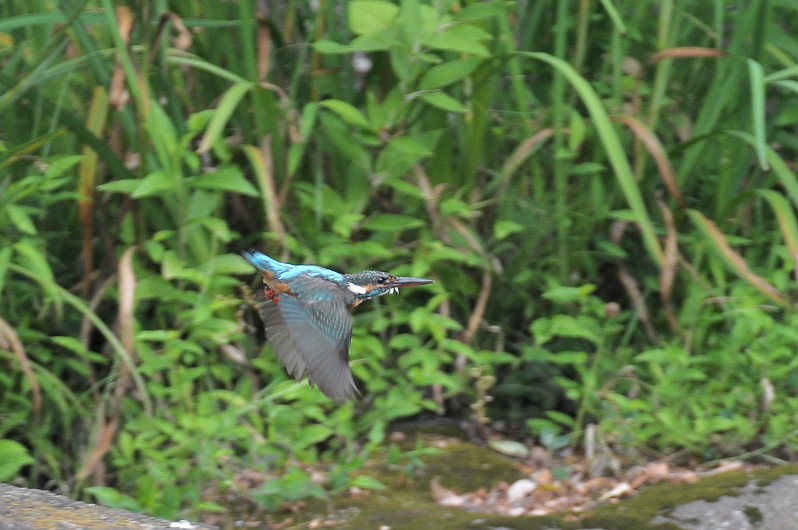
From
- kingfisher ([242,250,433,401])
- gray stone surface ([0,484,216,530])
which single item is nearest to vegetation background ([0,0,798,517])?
gray stone surface ([0,484,216,530])

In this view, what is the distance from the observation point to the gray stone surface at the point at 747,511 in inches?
94.7

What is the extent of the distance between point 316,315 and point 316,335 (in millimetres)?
43

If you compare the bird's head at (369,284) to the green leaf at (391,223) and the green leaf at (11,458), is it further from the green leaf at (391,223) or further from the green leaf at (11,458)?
the green leaf at (11,458)

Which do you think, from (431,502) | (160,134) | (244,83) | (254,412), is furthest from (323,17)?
(431,502)

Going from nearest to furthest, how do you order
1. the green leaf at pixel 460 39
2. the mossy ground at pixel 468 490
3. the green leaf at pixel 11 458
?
the green leaf at pixel 11 458 < the mossy ground at pixel 468 490 < the green leaf at pixel 460 39

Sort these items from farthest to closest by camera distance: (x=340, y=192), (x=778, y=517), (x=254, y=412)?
(x=340, y=192), (x=254, y=412), (x=778, y=517)

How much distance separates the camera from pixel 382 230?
2807 mm

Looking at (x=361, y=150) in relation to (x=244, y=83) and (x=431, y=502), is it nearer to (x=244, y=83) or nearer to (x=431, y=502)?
(x=244, y=83)

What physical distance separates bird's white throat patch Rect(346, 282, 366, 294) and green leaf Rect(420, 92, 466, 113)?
2.50 feet

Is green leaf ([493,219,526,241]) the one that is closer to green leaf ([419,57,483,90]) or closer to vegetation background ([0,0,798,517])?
vegetation background ([0,0,798,517])

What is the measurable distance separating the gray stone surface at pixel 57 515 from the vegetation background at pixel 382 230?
0.65ft

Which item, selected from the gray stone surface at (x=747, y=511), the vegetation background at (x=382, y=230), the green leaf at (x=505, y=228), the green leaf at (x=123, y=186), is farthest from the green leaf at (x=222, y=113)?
the gray stone surface at (x=747, y=511)

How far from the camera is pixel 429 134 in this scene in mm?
2791

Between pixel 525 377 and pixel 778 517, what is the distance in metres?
0.84
